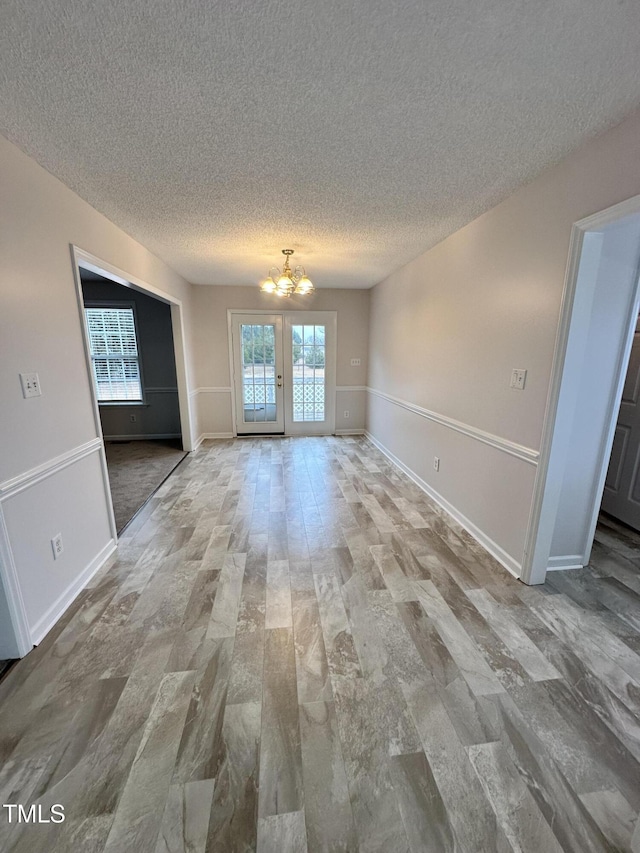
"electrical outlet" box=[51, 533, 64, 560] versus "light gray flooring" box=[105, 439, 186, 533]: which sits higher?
"electrical outlet" box=[51, 533, 64, 560]

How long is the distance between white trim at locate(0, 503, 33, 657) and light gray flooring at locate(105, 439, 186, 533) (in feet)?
3.70

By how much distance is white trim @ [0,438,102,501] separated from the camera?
1.51 metres

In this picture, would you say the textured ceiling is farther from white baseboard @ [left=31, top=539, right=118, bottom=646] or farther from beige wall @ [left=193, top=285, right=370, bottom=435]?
beige wall @ [left=193, top=285, right=370, bottom=435]

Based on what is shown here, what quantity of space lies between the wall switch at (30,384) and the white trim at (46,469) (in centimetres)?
36

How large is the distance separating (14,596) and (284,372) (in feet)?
14.2

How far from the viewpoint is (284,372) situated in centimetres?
546

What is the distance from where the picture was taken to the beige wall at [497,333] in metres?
1.68

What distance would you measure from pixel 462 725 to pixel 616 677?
2.55 ft

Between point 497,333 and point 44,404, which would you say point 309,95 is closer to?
point 497,333

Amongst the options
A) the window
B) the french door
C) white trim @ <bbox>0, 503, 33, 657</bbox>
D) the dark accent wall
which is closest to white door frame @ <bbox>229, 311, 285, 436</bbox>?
the french door

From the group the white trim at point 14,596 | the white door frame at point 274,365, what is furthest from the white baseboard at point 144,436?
the white trim at point 14,596

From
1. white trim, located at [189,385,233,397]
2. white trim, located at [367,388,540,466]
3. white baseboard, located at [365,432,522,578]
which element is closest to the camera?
white trim, located at [367,388,540,466]

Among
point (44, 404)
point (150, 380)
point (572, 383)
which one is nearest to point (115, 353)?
point (150, 380)

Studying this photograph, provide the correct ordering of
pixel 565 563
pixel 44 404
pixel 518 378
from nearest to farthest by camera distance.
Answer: pixel 44 404
pixel 518 378
pixel 565 563
